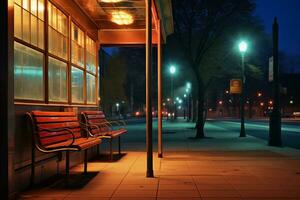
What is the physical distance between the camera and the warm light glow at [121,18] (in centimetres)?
1316

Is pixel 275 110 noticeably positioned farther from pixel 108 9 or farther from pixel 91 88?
pixel 108 9

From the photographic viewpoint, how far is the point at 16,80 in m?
7.93

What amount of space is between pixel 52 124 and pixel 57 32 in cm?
258

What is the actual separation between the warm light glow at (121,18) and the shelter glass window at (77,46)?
115 cm

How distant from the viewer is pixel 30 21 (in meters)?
8.66

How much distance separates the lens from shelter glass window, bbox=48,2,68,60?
10.0 m

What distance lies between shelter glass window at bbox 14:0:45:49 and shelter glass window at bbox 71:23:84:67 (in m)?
2.63

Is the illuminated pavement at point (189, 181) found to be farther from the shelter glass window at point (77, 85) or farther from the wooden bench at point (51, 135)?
the shelter glass window at point (77, 85)

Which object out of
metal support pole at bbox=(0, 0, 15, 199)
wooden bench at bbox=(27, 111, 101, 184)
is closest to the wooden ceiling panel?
wooden bench at bbox=(27, 111, 101, 184)

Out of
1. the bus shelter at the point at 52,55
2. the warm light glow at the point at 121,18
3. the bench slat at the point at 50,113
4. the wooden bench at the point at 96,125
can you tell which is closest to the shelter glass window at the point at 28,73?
→ the bus shelter at the point at 52,55

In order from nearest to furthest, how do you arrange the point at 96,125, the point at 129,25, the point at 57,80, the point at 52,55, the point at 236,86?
1. the point at 52,55
2. the point at 57,80
3. the point at 96,125
4. the point at 129,25
5. the point at 236,86

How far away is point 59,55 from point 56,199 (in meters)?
4.34
